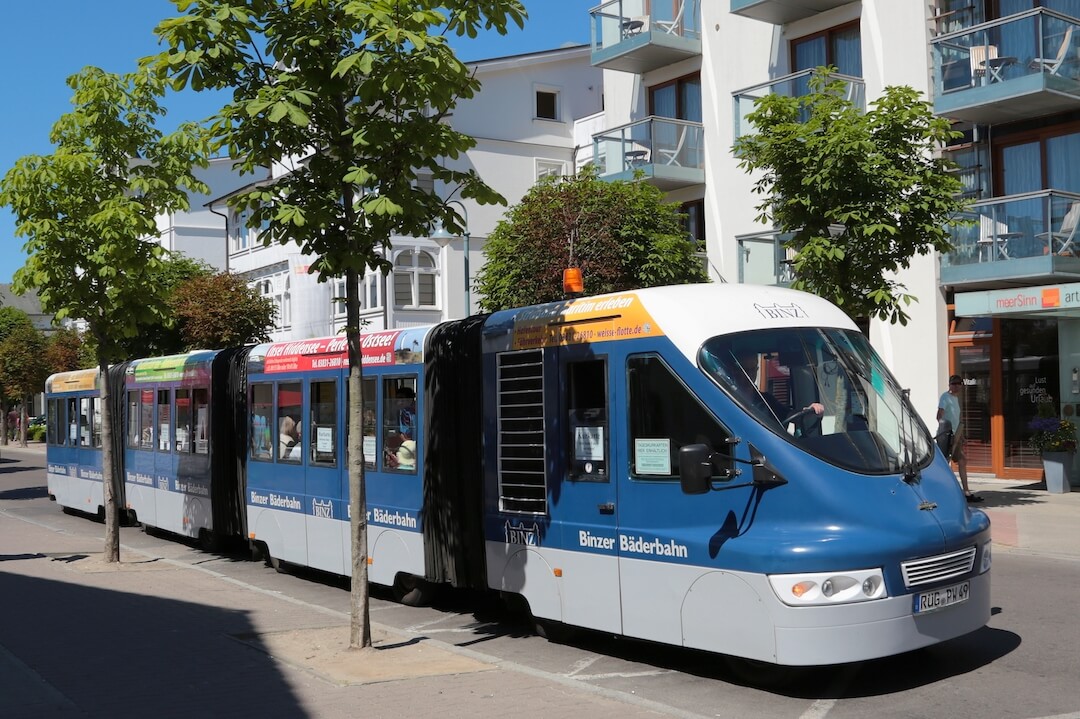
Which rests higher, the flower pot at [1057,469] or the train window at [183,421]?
the train window at [183,421]

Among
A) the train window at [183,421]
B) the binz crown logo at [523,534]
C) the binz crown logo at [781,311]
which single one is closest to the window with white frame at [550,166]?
the train window at [183,421]

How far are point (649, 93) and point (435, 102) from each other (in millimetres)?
22309

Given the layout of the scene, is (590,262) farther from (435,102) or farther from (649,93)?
(435,102)

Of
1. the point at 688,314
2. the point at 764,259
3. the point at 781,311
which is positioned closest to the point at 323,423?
the point at 688,314

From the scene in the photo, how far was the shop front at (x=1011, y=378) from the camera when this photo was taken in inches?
805

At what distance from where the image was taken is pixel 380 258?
898 cm

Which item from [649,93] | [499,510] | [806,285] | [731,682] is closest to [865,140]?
[806,285]

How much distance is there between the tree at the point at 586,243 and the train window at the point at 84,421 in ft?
25.6

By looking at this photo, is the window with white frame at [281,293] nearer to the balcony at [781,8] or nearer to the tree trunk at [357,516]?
the balcony at [781,8]

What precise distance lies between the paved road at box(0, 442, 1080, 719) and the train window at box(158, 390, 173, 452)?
4.35 m

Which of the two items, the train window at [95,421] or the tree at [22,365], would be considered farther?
the tree at [22,365]

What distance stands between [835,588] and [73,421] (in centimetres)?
1807

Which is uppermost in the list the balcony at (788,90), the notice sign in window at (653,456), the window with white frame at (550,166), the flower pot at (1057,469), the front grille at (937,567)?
the window with white frame at (550,166)

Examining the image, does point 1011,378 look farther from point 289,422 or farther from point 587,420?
point 587,420
